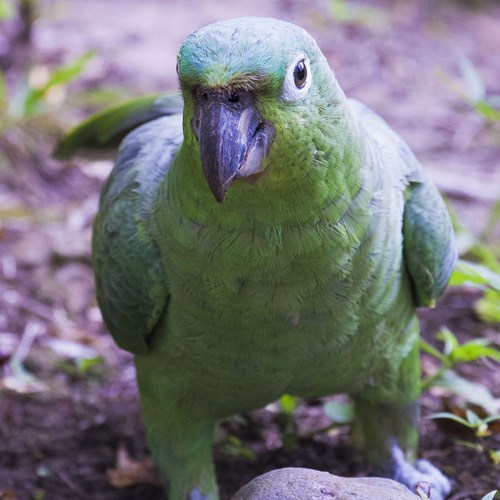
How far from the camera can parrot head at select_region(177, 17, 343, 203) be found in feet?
6.95

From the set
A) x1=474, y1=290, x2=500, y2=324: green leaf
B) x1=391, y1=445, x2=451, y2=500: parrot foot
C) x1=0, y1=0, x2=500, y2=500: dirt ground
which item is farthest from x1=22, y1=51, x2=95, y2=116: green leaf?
x1=391, y1=445, x2=451, y2=500: parrot foot

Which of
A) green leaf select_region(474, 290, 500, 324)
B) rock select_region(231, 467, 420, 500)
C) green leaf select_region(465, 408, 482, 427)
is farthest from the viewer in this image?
green leaf select_region(474, 290, 500, 324)

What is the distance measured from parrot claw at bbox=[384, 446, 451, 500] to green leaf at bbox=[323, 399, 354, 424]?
260 millimetres

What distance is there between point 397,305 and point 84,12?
5833mm

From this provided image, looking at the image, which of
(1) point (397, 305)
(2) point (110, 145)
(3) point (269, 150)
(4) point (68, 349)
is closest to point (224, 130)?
(3) point (269, 150)

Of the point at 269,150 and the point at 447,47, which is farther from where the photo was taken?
the point at 447,47

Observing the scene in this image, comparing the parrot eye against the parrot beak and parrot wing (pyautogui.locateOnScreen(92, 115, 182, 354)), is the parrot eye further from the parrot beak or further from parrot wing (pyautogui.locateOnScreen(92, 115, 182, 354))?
parrot wing (pyautogui.locateOnScreen(92, 115, 182, 354))

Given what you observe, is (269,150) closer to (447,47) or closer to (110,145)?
(110,145)

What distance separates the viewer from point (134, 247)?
285 centimetres

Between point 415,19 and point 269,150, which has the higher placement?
point 269,150

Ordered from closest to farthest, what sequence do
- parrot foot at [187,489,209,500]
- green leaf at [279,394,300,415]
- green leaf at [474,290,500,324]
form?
parrot foot at [187,489,209,500], green leaf at [279,394,300,415], green leaf at [474,290,500,324]

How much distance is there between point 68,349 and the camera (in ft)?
13.8

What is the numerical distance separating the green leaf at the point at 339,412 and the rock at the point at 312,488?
36.2 inches

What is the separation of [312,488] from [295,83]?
1105mm
